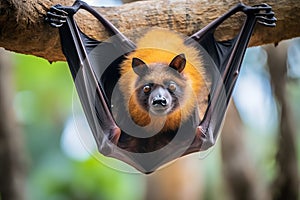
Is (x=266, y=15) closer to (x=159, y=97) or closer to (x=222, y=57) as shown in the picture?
(x=222, y=57)

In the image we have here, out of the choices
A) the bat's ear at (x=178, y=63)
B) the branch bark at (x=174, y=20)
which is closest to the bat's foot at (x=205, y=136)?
the bat's ear at (x=178, y=63)

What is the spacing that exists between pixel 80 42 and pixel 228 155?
1878mm

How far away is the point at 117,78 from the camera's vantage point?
2.43 m

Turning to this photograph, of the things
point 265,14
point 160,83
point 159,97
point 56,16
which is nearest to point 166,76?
point 160,83

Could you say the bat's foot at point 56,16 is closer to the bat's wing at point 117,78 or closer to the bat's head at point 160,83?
→ the bat's wing at point 117,78

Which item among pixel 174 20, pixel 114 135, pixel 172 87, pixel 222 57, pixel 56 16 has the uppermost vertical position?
pixel 56 16

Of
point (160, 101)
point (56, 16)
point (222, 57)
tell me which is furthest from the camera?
point (222, 57)

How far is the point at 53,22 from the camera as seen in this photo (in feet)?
6.65

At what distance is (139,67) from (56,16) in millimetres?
482

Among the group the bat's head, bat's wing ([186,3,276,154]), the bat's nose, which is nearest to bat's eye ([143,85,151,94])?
the bat's head

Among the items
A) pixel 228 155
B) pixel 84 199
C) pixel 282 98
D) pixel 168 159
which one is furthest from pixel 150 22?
pixel 84 199

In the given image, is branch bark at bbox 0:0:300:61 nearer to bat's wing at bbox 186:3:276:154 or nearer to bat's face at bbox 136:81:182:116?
bat's wing at bbox 186:3:276:154

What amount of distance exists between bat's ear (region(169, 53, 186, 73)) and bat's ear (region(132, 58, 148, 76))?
108 millimetres

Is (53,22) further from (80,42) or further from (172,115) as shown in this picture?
(172,115)
